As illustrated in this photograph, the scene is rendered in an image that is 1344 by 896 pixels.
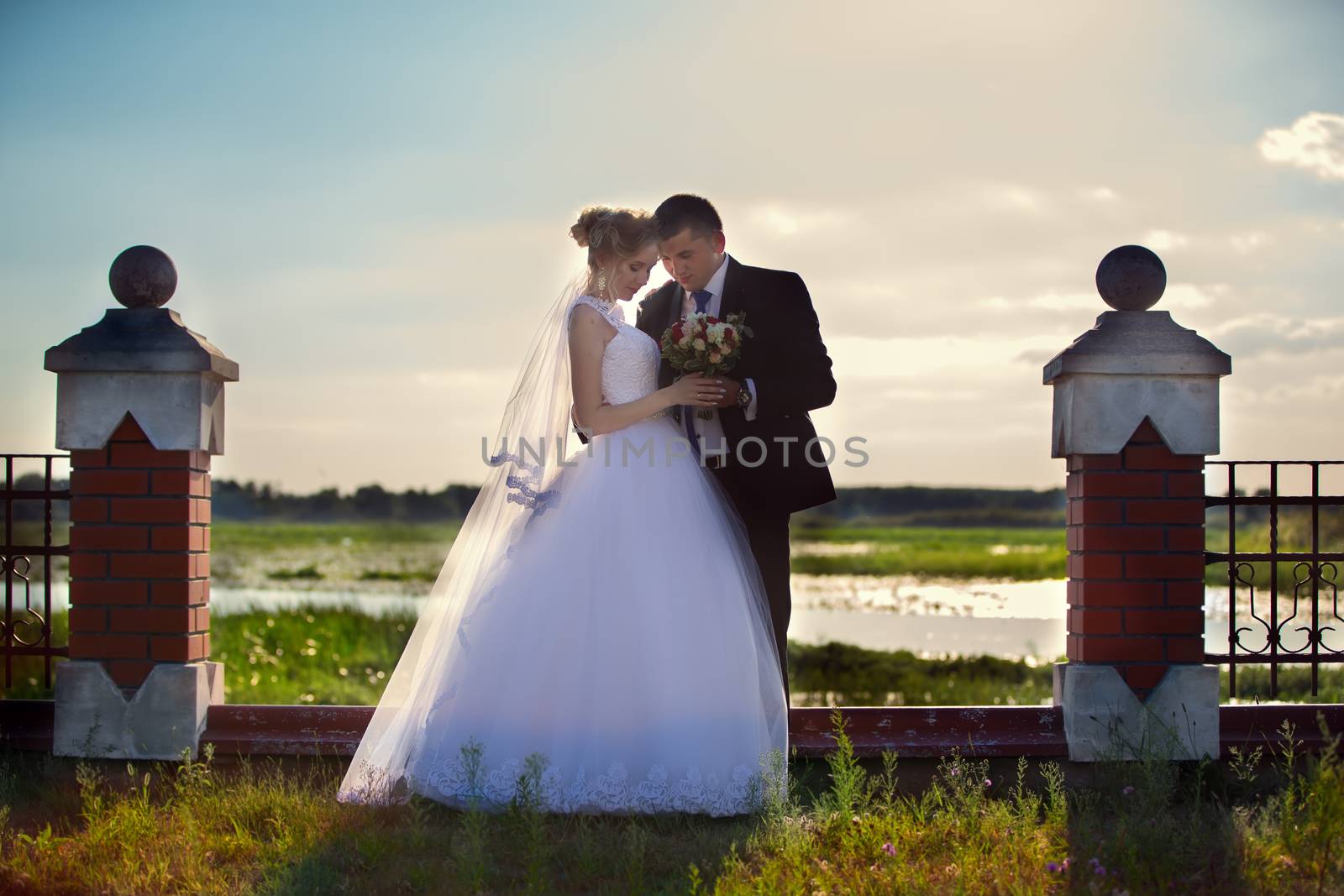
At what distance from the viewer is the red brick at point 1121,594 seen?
5184 mm

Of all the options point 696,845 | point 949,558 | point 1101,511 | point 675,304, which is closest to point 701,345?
point 675,304

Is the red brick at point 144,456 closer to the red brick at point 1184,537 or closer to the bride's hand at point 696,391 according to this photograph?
the bride's hand at point 696,391

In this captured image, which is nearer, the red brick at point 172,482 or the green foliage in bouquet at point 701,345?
the green foliage in bouquet at point 701,345

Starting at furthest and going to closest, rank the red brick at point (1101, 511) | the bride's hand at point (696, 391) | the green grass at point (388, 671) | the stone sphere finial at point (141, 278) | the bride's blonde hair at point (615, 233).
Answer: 1. the green grass at point (388, 671)
2. the stone sphere finial at point (141, 278)
3. the red brick at point (1101, 511)
4. the bride's blonde hair at point (615, 233)
5. the bride's hand at point (696, 391)

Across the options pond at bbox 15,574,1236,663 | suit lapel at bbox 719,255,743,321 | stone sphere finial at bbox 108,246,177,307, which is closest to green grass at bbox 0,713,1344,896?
suit lapel at bbox 719,255,743,321

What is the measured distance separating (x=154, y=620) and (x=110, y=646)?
25 cm

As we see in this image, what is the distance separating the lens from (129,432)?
5367mm

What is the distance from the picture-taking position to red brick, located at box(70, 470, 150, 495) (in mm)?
5336

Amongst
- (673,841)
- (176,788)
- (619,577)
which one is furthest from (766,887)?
(176,788)

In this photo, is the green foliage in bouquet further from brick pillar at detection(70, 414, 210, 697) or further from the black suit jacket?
brick pillar at detection(70, 414, 210, 697)

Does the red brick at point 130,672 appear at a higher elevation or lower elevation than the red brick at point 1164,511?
lower

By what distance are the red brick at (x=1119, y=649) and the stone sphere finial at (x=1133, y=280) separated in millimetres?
1578

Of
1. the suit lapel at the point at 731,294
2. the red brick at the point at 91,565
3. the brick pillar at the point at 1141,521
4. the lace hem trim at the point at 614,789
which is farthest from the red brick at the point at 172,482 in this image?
the brick pillar at the point at 1141,521

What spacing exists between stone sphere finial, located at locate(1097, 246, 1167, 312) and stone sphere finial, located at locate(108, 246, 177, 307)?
15.1ft
